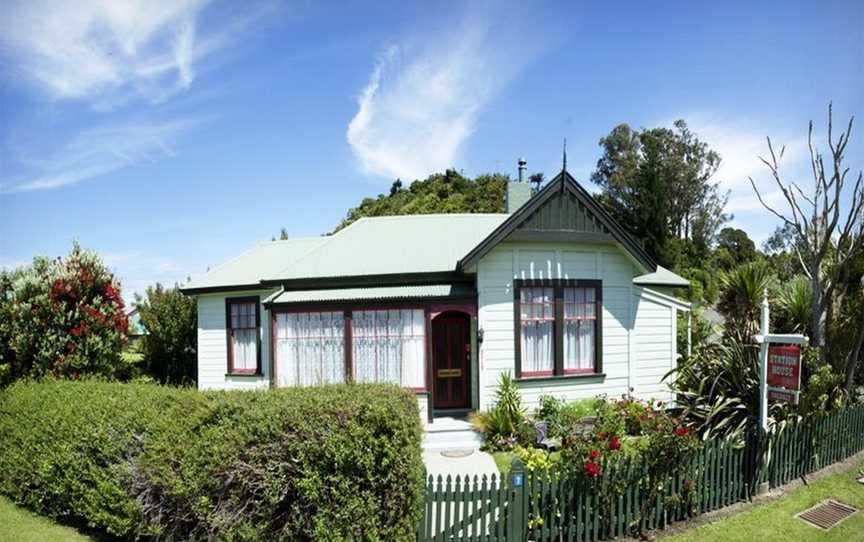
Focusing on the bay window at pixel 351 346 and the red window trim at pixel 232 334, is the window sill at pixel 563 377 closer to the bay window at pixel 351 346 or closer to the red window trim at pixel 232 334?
the bay window at pixel 351 346

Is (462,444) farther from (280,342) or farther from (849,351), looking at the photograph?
(849,351)

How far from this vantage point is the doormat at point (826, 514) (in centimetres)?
740

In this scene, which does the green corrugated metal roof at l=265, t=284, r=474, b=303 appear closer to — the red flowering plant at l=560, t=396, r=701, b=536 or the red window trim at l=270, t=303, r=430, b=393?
the red window trim at l=270, t=303, r=430, b=393

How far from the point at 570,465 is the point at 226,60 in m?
9.25

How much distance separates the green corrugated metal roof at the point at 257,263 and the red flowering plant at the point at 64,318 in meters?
3.81

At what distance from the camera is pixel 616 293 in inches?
553

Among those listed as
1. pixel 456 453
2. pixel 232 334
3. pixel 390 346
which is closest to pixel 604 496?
pixel 456 453

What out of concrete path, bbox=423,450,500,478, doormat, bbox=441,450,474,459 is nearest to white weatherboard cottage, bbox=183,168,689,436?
doormat, bbox=441,450,474,459

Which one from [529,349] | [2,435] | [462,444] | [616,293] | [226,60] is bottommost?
[462,444]

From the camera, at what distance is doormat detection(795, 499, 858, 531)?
7.40 m

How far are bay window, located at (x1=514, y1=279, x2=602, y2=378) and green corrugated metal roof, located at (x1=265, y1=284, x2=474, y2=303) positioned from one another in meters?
1.66

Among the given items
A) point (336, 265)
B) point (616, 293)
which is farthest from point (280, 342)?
point (616, 293)

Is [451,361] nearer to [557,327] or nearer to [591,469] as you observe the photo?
[557,327]

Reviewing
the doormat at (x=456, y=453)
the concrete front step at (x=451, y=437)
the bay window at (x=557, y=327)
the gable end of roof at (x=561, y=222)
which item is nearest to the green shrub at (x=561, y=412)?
the bay window at (x=557, y=327)
